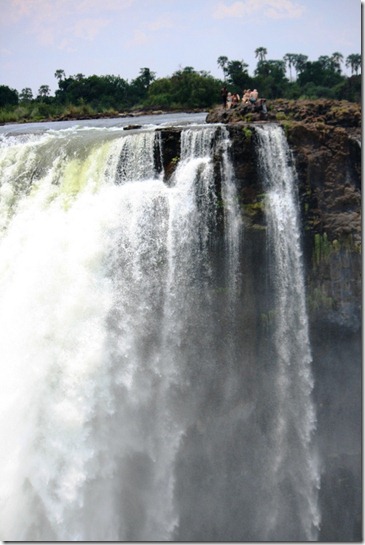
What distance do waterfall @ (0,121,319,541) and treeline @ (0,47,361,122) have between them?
10544 mm

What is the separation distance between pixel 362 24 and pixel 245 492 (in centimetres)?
833

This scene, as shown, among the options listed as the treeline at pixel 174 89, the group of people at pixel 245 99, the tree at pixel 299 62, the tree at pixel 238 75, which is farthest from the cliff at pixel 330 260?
the tree at pixel 299 62

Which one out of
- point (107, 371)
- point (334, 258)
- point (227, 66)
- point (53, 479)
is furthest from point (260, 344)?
point (227, 66)

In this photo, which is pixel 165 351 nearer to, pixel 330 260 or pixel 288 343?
pixel 288 343

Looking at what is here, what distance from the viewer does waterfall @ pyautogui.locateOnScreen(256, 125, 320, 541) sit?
1102 cm

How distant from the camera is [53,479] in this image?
389 inches

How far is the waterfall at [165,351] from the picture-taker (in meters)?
10.4

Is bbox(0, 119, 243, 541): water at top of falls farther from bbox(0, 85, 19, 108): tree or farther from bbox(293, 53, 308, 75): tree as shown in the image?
bbox(293, 53, 308, 75): tree

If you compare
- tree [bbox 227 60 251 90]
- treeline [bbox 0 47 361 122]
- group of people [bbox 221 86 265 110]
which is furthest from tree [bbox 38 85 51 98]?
group of people [bbox 221 86 265 110]

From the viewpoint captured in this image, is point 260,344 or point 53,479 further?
point 260,344

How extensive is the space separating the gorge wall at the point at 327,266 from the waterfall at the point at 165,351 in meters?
0.18

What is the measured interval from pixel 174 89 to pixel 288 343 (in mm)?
17644

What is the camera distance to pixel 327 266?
37.8 feet

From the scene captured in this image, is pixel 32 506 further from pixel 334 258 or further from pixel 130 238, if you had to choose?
pixel 334 258
